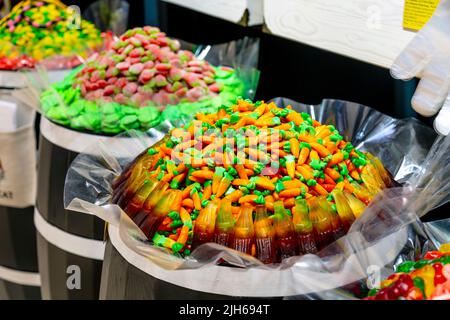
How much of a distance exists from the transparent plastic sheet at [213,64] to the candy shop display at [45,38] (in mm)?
190

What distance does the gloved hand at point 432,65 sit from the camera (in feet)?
3.83

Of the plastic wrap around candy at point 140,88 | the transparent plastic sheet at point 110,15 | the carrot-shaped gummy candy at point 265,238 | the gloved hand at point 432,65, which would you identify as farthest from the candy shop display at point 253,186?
the transparent plastic sheet at point 110,15

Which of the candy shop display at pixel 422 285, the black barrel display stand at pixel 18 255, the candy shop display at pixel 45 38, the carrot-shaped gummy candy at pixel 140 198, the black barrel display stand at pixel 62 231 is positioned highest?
the candy shop display at pixel 422 285

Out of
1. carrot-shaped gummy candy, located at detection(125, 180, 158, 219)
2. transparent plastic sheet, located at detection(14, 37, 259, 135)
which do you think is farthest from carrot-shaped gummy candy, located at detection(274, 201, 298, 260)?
transparent plastic sheet, located at detection(14, 37, 259, 135)

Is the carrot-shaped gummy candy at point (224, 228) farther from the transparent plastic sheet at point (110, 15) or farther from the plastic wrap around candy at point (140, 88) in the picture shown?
the transparent plastic sheet at point (110, 15)

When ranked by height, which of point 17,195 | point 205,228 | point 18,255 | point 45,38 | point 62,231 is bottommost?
point 18,255

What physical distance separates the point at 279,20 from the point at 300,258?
91 cm

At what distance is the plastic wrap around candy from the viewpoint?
1727 mm

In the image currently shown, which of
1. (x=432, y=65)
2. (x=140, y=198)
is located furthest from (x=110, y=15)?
(x=432, y=65)

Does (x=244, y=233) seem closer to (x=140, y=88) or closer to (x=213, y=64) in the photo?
(x=140, y=88)

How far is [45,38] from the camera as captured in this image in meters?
2.48

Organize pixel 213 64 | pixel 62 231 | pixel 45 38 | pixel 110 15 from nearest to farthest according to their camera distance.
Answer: pixel 62 231 < pixel 213 64 < pixel 45 38 < pixel 110 15

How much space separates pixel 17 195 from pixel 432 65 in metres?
Result: 1.67

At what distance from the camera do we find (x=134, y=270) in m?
1.11
